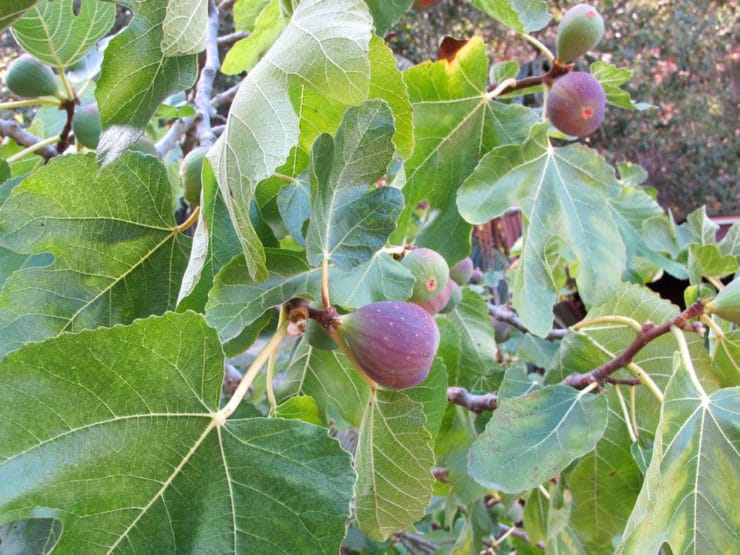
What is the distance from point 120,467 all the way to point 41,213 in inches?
18.2

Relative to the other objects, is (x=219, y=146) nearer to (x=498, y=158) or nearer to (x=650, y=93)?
(x=498, y=158)

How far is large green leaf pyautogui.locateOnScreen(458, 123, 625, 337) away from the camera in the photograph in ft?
4.17

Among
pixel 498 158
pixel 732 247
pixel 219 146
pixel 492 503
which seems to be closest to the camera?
pixel 219 146

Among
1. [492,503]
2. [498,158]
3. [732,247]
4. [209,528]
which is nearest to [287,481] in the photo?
[209,528]

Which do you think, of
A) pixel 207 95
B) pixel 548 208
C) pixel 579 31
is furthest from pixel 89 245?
pixel 579 31

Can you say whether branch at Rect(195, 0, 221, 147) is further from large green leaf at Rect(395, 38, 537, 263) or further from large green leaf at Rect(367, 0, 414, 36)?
large green leaf at Rect(395, 38, 537, 263)

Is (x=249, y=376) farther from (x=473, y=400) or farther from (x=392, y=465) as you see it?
(x=473, y=400)

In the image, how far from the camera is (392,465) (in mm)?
970

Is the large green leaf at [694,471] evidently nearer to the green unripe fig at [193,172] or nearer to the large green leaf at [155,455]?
the large green leaf at [155,455]

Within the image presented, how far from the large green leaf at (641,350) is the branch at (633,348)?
70 millimetres

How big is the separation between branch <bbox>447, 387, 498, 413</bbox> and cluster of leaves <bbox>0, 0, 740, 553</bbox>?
0.04 m

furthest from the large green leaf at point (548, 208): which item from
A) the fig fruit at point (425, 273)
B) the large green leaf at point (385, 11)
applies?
the large green leaf at point (385, 11)

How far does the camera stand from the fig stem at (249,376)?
2.41ft

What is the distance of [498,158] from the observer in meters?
1.33
